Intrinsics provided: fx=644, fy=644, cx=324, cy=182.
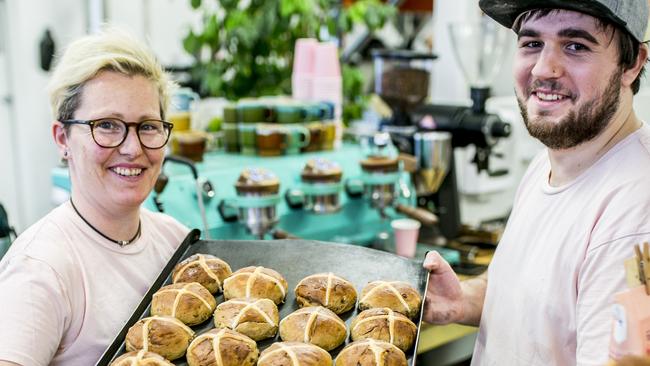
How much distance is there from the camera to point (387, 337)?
1.48 meters

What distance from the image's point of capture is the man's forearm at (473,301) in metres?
1.77

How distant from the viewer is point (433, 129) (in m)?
3.33

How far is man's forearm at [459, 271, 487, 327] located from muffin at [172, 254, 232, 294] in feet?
2.14

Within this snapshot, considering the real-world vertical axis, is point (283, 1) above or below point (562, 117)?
above

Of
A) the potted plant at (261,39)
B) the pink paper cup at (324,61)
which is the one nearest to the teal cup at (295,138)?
the pink paper cup at (324,61)

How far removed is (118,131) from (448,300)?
0.97 m

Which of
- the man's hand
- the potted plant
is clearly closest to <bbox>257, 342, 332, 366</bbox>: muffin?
the man's hand

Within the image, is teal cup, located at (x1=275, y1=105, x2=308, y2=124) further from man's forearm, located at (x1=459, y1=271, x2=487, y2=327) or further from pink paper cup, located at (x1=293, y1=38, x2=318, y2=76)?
man's forearm, located at (x1=459, y1=271, x2=487, y2=327)

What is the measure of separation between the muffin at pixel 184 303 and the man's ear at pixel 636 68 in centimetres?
110

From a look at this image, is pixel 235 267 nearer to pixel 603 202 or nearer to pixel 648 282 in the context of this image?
pixel 603 202

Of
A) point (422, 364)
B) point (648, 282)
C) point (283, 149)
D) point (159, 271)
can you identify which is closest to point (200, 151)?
point (283, 149)

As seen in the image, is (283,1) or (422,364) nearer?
(422,364)

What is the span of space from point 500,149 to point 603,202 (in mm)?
2427

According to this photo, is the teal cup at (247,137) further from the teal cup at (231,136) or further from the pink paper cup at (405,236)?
the pink paper cup at (405,236)
